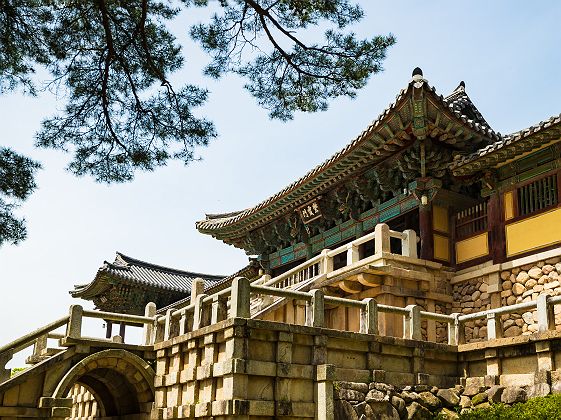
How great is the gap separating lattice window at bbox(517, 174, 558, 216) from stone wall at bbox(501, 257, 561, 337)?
1.22 m

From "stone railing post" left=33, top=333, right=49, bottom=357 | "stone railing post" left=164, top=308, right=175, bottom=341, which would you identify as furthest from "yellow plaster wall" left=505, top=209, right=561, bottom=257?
"stone railing post" left=33, top=333, right=49, bottom=357

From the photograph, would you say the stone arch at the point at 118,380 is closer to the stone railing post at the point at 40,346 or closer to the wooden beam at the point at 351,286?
the stone railing post at the point at 40,346

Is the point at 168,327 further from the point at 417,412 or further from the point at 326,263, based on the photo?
the point at 417,412

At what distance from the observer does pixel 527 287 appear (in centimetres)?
1509

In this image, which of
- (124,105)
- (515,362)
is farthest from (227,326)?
(515,362)

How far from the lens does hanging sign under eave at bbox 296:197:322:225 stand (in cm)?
2105

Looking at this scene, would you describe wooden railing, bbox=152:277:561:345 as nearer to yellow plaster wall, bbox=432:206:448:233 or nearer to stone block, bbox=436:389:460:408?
stone block, bbox=436:389:460:408

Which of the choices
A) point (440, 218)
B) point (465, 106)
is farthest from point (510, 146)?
point (465, 106)

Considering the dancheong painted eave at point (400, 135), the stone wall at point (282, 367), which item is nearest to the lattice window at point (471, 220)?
the dancheong painted eave at point (400, 135)

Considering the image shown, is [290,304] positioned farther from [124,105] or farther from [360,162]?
[124,105]

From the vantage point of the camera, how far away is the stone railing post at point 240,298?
1198 cm

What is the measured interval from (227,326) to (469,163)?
704 centimetres

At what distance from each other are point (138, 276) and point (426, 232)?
18.4 metres

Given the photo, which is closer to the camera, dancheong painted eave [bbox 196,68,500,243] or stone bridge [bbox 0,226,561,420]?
stone bridge [bbox 0,226,561,420]
